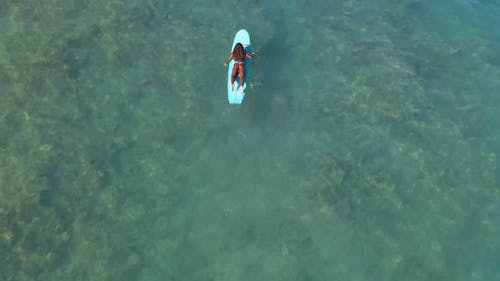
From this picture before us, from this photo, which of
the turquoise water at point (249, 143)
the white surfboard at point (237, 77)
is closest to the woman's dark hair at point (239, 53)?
the white surfboard at point (237, 77)

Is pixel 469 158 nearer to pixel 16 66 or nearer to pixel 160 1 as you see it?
pixel 160 1

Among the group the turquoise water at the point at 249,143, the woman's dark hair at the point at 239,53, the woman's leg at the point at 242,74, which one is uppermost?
the woman's dark hair at the point at 239,53

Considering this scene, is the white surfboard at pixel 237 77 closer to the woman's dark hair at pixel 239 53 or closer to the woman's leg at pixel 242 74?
the woman's leg at pixel 242 74

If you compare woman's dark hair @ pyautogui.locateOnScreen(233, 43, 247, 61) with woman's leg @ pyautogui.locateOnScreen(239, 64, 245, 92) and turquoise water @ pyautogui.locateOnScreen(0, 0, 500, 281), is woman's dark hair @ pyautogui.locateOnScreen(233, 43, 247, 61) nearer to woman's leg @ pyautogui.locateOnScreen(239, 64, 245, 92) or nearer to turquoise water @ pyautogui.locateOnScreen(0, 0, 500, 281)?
woman's leg @ pyautogui.locateOnScreen(239, 64, 245, 92)

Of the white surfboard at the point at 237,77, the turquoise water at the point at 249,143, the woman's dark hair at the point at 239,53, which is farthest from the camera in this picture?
the woman's dark hair at the point at 239,53

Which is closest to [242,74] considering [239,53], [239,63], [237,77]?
[237,77]

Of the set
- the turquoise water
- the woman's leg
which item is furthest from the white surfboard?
the turquoise water

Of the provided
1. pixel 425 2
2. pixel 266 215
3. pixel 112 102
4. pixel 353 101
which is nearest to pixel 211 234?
pixel 266 215
